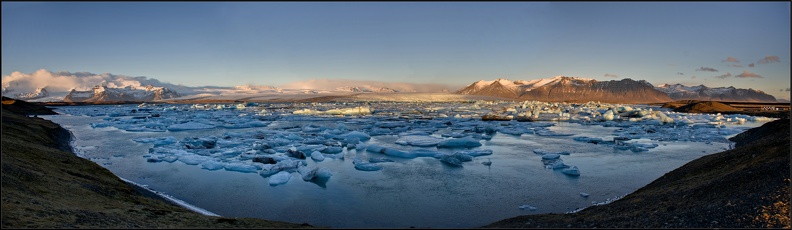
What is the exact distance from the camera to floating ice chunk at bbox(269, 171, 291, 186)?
33.4 ft

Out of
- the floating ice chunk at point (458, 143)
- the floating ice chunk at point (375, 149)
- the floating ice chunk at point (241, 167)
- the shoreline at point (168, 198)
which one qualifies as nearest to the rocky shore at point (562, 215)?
the shoreline at point (168, 198)

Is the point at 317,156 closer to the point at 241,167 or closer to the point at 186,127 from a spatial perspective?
the point at 241,167

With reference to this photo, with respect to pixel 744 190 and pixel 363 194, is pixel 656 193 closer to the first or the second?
pixel 744 190

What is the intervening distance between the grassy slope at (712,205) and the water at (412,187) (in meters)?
1.12

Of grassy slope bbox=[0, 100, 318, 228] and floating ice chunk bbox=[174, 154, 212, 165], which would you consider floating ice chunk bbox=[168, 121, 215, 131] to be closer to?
floating ice chunk bbox=[174, 154, 212, 165]

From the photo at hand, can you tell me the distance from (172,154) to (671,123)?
1221 inches

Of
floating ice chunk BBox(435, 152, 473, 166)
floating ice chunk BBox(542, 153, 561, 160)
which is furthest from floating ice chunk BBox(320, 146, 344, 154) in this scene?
floating ice chunk BBox(542, 153, 561, 160)

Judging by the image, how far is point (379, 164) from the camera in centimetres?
1272

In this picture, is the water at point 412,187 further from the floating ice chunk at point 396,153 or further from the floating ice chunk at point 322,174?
the floating ice chunk at point 396,153

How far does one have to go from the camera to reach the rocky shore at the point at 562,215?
5352 mm

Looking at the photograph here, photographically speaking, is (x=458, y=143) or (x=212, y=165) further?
(x=458, y=143)

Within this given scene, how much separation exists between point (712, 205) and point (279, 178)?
8565 mm

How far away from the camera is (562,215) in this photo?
6.96 meters

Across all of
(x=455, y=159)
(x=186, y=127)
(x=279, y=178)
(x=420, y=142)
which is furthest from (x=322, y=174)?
(x=186, y=127)
